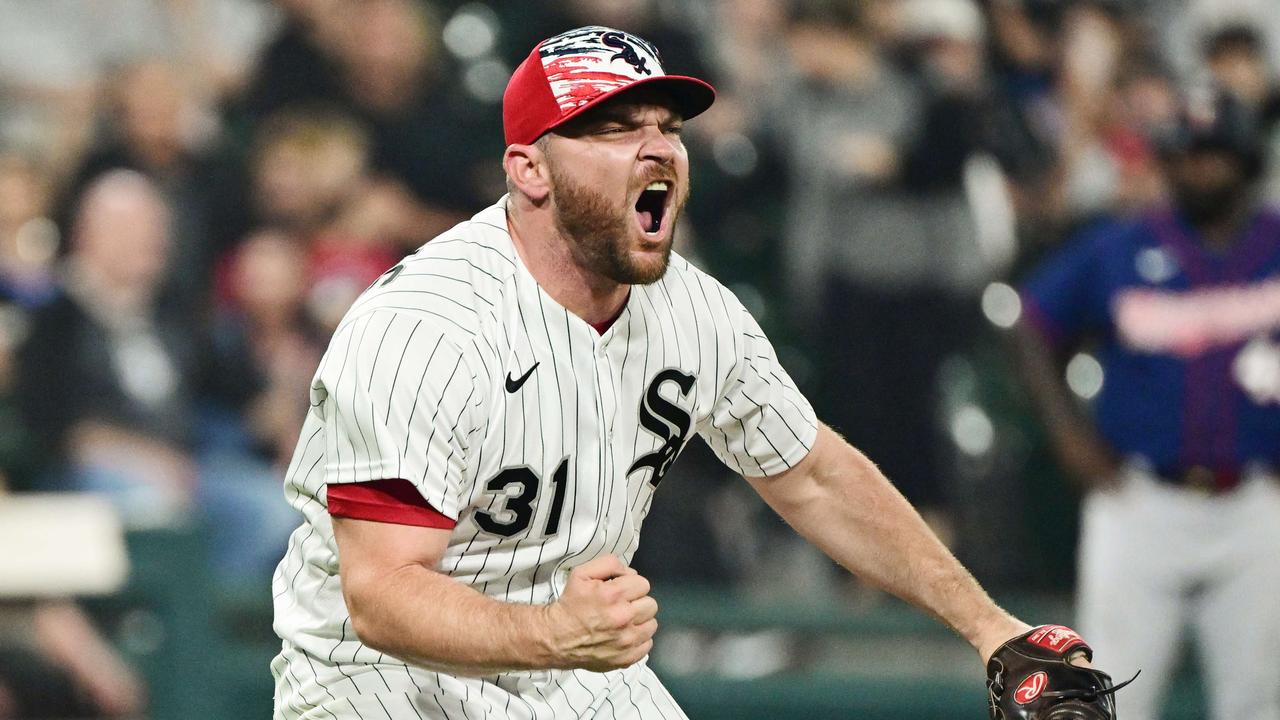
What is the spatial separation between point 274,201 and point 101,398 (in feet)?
3.34

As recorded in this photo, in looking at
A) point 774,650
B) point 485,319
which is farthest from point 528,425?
point 774,650

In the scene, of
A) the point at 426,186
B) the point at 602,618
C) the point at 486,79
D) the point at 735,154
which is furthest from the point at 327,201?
the point at 602,618

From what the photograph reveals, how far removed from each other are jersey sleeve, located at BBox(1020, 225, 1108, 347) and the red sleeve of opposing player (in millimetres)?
3761

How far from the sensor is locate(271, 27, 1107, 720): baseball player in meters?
2.58

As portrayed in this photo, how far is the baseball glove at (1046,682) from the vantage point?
2.74m

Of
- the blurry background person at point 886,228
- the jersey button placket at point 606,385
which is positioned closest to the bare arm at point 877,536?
the jersey button placket at point 606,385

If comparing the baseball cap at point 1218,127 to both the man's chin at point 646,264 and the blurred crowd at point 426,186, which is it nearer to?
the blurred crowd at point 426,186

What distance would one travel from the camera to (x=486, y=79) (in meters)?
6.79

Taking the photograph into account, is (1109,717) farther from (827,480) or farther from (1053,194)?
(1053,194)

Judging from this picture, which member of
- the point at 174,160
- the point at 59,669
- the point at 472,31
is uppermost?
the point at 472,31

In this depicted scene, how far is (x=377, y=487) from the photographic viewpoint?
259 centimetres

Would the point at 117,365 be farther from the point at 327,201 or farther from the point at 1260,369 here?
the point at 1260,369

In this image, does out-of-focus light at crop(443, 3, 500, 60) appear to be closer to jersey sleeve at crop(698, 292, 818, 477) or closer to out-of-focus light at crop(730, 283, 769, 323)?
out-of-focus light at crop(730, 283, 769, 323)

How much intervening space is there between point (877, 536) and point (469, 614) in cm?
101
